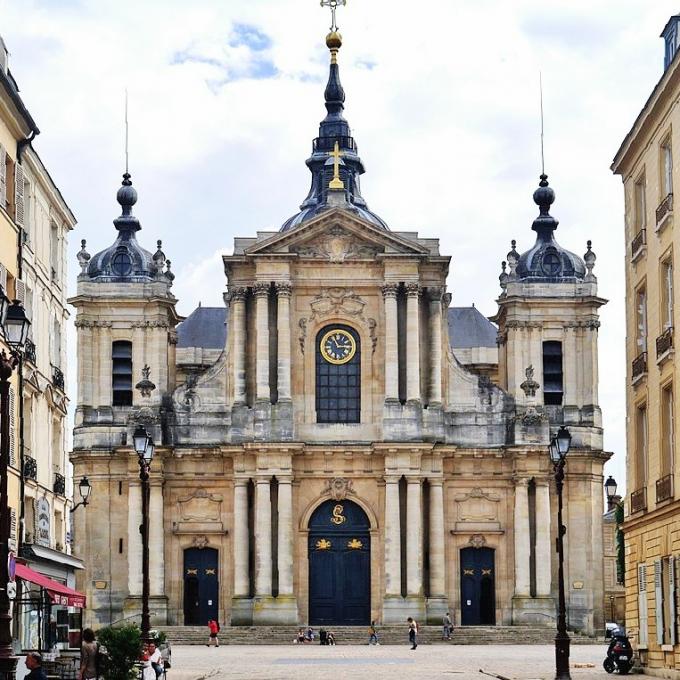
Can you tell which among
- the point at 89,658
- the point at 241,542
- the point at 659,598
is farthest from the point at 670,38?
the point at 241,542

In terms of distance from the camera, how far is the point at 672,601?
32.5 m

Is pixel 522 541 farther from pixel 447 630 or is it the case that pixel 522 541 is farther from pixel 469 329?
pixel 469 329

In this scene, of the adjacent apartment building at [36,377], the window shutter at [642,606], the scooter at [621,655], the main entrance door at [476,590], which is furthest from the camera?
the main entrance door at [476,590]

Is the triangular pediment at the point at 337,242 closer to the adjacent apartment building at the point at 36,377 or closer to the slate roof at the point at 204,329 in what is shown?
the adjacent apartment building at the point at 36,377

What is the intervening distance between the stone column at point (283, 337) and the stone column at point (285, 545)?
3922 mm

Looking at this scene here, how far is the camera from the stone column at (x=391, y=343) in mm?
65750

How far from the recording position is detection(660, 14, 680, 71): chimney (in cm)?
3438

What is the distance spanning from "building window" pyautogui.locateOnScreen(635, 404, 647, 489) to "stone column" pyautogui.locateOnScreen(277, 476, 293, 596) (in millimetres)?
29775

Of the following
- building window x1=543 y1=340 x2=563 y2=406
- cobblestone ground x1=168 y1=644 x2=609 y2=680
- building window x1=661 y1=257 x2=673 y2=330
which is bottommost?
cobblestone ground x1=168 y1=644 x2=609 y2=680

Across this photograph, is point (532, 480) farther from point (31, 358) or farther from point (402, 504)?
point (31, 358)

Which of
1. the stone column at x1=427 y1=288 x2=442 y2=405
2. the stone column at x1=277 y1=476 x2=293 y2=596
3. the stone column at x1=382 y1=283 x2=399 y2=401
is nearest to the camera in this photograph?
the stone column at x1=277 y1=476 x2=293 y2=596

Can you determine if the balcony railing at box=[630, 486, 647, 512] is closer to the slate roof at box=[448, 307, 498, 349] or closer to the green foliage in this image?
the green foliage

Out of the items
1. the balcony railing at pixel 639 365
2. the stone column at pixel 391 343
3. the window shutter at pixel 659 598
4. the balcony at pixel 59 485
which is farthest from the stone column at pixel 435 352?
the window shutter at pixel 659 598

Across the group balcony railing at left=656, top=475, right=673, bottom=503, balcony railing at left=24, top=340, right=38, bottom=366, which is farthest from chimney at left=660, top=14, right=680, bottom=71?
balcony railing at left=24, top=340, right=38, bottom=366
